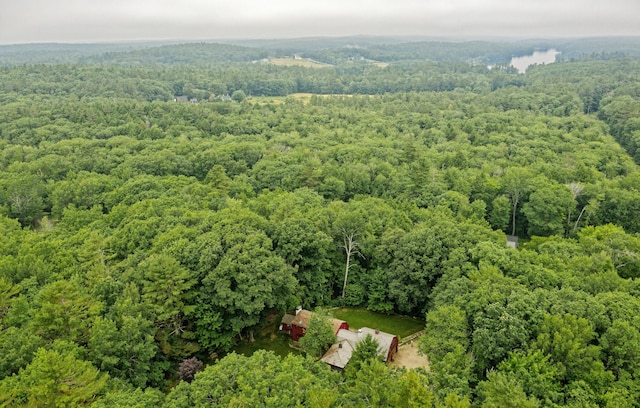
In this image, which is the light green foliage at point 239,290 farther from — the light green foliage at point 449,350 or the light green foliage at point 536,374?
the light green foliage at point 536,374

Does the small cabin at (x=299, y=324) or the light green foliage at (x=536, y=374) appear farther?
the small cabin at (x=299, y=324)

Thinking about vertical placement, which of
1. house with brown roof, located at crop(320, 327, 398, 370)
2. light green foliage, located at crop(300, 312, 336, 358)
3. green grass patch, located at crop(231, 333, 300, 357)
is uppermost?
light green foliage, located at crop(300, 312, 336, 358)

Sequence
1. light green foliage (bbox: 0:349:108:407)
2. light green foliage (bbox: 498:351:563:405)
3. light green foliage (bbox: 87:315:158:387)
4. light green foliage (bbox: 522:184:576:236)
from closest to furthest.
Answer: light green foliage (bbox: 0:349:108:407), light green foliage (bbox: 498:351:563:405), light green foliage (bbox: 87:315:158:387), light green foliage (bbox: 522:184:576:236)

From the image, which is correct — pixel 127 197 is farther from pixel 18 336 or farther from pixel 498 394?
pixel 498 394

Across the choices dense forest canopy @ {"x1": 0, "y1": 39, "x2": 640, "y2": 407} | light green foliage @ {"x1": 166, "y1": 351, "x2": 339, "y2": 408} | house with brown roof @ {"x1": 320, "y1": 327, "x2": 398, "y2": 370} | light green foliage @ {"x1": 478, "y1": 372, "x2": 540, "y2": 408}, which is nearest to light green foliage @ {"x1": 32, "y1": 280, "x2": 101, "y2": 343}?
dense forest canopy @ {"x1": 0, "y1": 39, "x2": 640, "y2": 407}

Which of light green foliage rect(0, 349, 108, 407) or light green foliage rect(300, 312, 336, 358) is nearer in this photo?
light green foliage rect(0, 349, 108, 407)

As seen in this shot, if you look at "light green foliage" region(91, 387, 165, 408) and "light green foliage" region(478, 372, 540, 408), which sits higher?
"light green foliage" region(478, 372, 540, 408)

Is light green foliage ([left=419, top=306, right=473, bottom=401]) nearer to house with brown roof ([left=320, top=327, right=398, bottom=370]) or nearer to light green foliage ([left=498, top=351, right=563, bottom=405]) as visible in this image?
light green foliage ([left=498, top=351, right=563, bottom=405])

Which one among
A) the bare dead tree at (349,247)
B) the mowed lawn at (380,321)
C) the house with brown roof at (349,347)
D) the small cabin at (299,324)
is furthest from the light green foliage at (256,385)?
the bare dead tree at (349,247)
